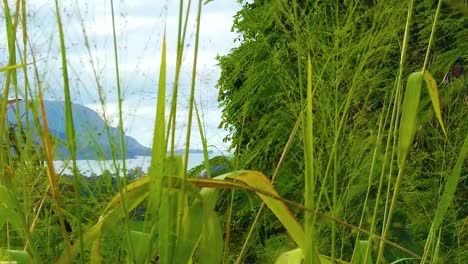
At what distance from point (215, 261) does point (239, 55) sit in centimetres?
274

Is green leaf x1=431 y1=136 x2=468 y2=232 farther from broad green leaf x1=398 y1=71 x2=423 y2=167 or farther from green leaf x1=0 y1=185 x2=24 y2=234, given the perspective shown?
green leaf x1=0 y1=185 x2=24 y2=234

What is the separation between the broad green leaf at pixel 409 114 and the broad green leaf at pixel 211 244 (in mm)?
297

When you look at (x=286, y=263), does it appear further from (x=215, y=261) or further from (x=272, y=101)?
(x=272, y=101)

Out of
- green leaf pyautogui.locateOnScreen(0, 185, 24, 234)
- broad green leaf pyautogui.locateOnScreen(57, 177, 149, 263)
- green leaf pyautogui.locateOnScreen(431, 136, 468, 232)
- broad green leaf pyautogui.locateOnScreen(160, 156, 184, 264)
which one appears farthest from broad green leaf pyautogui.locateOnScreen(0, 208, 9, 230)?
green leaf pyautogui.locateOnScreen(431, 136, 468, 232)

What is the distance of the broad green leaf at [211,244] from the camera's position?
95cm

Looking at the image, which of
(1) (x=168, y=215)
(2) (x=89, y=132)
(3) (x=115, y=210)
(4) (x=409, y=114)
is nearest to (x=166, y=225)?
(1) (x=168, y=215)

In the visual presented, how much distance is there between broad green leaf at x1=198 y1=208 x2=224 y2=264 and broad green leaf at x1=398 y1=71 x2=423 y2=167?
0.30 meters

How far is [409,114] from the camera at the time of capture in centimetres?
106

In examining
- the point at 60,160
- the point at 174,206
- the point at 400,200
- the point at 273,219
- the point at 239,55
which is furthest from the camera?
the point at 239,55

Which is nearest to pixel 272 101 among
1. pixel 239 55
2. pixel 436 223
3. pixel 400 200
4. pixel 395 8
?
pixel 239 55

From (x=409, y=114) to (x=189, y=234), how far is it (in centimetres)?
36

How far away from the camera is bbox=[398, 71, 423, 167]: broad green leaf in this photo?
41.6 inches

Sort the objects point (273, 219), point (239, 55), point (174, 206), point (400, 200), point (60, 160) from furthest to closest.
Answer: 1. point (239, 55)
2. point (273, 219)
3. point (400, 200)
4. point (60, 160)
5. point (174, 206)

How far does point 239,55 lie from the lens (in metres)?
3.64
